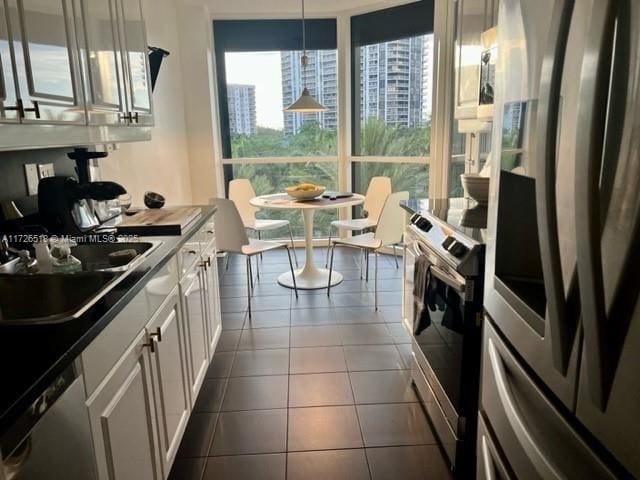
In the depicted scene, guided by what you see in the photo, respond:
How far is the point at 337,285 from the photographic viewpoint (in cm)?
407

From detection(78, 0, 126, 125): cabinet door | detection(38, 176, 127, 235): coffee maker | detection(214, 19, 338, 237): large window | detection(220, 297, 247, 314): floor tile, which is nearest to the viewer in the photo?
detection(78, 0, 126, 125): cabinet door

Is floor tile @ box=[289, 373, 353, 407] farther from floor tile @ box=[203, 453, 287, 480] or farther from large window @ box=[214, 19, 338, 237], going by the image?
large window @ box=[214, 19, 338, 237]

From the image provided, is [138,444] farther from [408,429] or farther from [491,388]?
[408,429]

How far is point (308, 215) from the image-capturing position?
3.97m

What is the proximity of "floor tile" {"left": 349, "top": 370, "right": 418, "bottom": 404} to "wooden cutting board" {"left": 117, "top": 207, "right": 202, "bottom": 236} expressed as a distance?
122 cm

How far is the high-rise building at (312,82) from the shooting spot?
502 cm

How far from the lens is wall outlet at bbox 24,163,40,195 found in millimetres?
1868

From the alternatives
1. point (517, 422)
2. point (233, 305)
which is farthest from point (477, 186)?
point (233, 305)

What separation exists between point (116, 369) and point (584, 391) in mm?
1094

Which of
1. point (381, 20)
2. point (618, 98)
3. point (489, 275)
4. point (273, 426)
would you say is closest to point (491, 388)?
point (489, 275)

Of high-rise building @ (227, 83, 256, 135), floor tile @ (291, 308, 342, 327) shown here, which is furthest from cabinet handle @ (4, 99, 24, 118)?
high-rise building @ (227, 83, 256, 135)

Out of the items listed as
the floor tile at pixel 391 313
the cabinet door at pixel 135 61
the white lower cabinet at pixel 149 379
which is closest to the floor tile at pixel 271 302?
the floor tile at pixel 391 313

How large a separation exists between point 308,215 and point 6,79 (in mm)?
2866

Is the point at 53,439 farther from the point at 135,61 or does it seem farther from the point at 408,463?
the point at 135,61
